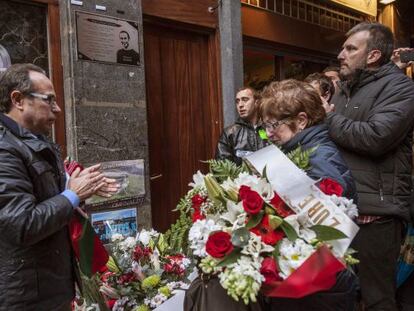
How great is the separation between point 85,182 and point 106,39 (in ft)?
8.07

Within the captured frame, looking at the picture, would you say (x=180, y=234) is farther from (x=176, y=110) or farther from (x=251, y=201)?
(x=176, y=110)

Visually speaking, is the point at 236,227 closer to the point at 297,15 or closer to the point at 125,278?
→ the point at 125,278

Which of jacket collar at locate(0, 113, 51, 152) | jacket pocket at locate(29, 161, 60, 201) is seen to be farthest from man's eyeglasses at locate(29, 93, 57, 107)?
jacket pocket at locate(29, 161, 60, 201)

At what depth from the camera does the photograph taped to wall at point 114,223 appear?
4.21 meters

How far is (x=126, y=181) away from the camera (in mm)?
4461

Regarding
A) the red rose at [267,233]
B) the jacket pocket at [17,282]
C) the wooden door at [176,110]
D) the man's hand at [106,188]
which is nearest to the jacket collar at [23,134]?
the man's hand at [106,188]

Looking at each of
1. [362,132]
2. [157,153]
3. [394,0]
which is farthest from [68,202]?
[394,0]

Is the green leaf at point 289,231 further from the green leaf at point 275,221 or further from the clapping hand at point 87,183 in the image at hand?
the clapping hand at point 87,183

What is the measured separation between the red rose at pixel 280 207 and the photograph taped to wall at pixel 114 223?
2.61m

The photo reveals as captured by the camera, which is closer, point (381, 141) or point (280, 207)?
point (280, 207)

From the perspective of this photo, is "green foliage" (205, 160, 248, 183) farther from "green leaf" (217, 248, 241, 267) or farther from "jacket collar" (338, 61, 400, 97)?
"jacket collar" (338, 61, 400, 97)

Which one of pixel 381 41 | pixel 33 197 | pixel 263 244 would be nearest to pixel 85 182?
pixel 33 197

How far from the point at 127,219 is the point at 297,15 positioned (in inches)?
161

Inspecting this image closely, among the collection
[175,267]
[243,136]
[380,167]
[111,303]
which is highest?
[243,136]
